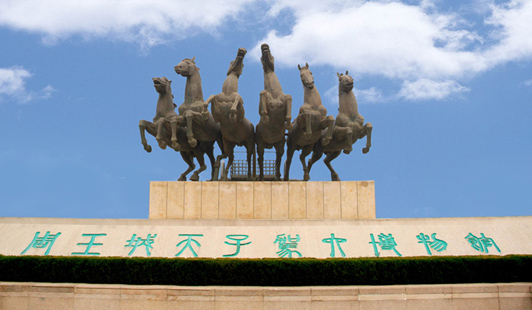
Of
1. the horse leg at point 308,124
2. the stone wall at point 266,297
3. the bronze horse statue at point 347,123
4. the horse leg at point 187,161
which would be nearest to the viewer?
the stone wall at point 266,297

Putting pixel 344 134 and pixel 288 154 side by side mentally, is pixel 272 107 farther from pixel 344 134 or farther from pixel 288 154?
pixel 288 154

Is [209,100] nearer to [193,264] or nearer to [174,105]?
[174,105]

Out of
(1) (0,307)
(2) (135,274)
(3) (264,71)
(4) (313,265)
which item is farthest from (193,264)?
(3) (264,71)

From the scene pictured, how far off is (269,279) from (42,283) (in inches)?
166

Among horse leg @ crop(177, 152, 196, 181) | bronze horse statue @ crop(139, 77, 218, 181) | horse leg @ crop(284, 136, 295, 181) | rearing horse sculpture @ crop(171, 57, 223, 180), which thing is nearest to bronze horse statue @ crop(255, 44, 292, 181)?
horse leg @ crop(284, 136, 295, 181)

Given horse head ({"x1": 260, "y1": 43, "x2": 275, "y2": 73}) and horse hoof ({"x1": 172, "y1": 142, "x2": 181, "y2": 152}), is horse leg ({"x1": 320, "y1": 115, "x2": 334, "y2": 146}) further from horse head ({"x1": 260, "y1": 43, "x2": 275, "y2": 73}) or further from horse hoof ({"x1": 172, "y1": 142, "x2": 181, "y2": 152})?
horse hoof ({"x1": 172, "y1": 142, "x2": 181, "y2": 152})

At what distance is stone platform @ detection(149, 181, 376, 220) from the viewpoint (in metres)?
14.8

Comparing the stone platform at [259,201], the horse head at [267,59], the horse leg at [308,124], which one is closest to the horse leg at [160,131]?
the stone platform at [259,201]

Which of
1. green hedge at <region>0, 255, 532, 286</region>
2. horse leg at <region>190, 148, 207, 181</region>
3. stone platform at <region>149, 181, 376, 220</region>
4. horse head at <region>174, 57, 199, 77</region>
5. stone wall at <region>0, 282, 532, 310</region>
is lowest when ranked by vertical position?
stone wall at <region>0, 282, 532, 310</region>

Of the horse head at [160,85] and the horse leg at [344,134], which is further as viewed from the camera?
the horse head at [160,85]

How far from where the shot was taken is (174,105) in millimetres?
16719

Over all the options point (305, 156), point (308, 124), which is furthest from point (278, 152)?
point (308, 124)

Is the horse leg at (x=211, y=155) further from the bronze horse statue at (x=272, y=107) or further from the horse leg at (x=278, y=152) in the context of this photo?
the horse leg at (x=278, y=152)

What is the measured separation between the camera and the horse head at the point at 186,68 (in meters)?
15.6
